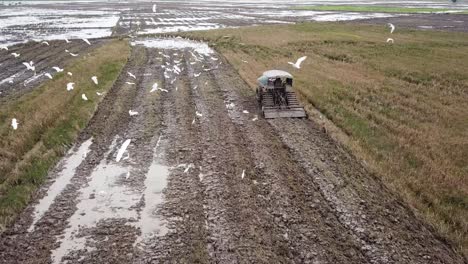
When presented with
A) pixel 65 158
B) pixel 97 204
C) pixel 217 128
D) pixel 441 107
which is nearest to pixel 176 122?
pixel 217 128

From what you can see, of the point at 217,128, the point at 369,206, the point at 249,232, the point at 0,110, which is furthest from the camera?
the point at 0,110

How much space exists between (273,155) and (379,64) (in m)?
20.5

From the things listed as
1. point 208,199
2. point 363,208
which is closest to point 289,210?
point 363,208

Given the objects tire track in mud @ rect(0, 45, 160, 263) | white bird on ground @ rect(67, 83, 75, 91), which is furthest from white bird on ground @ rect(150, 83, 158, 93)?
white bird on ground @ rect(67, 83, 75, 91)

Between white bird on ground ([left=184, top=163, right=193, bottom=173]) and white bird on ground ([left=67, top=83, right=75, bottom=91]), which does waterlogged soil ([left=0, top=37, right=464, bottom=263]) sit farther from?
white bird on ground ([left=67, top=83, right=75, bottom=91])

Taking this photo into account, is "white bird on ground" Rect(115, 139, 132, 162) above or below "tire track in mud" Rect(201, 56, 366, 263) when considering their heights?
above

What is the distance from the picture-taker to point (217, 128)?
16.7 m

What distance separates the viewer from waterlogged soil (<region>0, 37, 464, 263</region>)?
29.5ft

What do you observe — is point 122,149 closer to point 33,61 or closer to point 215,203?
point 215,203

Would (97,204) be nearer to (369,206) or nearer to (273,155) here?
(273,155)

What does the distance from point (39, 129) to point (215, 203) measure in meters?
9.39

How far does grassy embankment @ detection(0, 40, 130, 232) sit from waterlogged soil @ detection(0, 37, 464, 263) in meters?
0.49

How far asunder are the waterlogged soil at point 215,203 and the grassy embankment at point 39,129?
487 millimetres

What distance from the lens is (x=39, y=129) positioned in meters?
16.4
